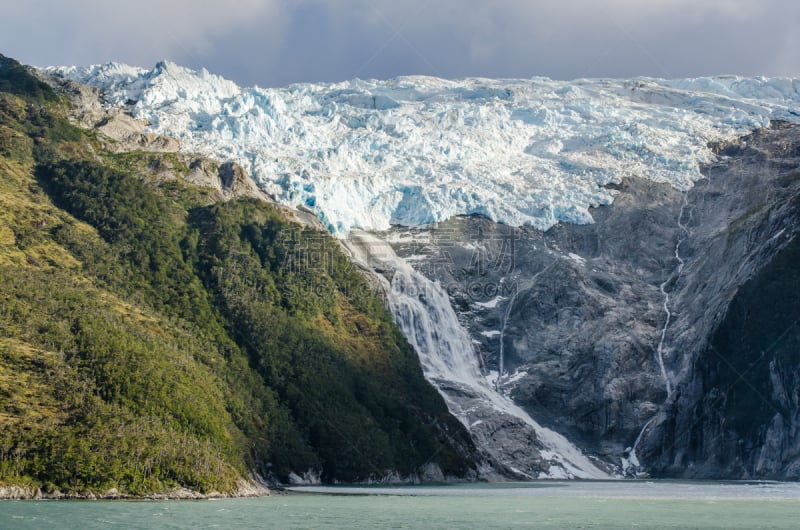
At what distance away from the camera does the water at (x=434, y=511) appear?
109 m

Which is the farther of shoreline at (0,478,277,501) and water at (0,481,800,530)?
shoreline at (0,478,277,501)

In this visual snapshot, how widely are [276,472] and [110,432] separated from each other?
46763 mm

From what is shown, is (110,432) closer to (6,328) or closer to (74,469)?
(74,469)

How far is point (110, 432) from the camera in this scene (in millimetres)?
137625

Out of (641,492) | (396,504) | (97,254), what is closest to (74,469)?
(396,504)

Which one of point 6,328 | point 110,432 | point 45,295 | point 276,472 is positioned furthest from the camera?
point 276,472

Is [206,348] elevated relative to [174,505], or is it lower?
elevated

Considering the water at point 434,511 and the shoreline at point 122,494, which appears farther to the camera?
the shoreline at point 122,494

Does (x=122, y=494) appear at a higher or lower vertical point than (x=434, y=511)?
higher

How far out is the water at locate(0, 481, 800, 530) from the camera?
10856 centimetres

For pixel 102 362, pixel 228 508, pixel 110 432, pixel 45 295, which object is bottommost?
pixel 228 508

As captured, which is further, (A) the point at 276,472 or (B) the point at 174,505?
(A) the point at 276,472

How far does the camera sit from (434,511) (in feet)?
422

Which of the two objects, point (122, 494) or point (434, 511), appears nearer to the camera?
point (434, 511)
